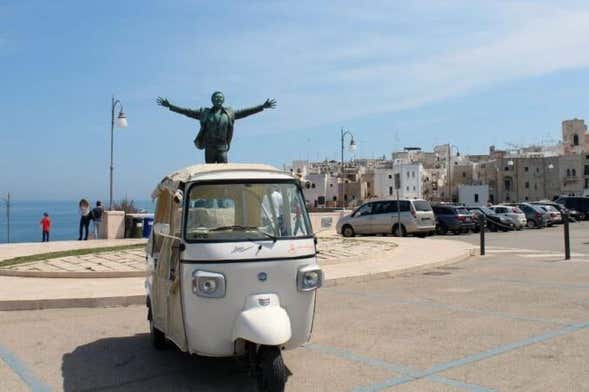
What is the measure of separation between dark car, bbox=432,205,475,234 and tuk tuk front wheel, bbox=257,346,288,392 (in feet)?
93.7

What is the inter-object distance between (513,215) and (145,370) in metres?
34.0

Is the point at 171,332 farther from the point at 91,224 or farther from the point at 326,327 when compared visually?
the point at 91,224

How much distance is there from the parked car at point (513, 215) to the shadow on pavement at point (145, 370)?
32657 mm

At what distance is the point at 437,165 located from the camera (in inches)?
5610

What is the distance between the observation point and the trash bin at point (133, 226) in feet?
82.9

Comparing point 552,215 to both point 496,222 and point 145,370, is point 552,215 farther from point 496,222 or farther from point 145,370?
point 145,370

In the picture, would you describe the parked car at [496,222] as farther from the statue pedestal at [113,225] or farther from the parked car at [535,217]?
the statue pedestal at [113,225]

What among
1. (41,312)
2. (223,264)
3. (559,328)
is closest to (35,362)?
(223,264)

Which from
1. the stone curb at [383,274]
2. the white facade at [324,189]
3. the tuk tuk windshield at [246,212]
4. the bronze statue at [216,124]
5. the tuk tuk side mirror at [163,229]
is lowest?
the stone curb at [383,274]

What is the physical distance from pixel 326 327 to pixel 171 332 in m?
3.03

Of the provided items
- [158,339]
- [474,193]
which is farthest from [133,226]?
[474,193]

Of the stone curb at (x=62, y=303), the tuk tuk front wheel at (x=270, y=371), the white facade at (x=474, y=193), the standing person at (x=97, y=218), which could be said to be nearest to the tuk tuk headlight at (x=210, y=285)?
the tuk tuk front wheel at (x=270, y=371)

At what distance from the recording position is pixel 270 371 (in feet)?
18.2

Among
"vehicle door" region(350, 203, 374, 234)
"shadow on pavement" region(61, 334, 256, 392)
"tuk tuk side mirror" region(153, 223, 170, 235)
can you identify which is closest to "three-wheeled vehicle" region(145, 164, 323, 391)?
"tuk tuk side mirror" region(153, 223, 170, 235)
